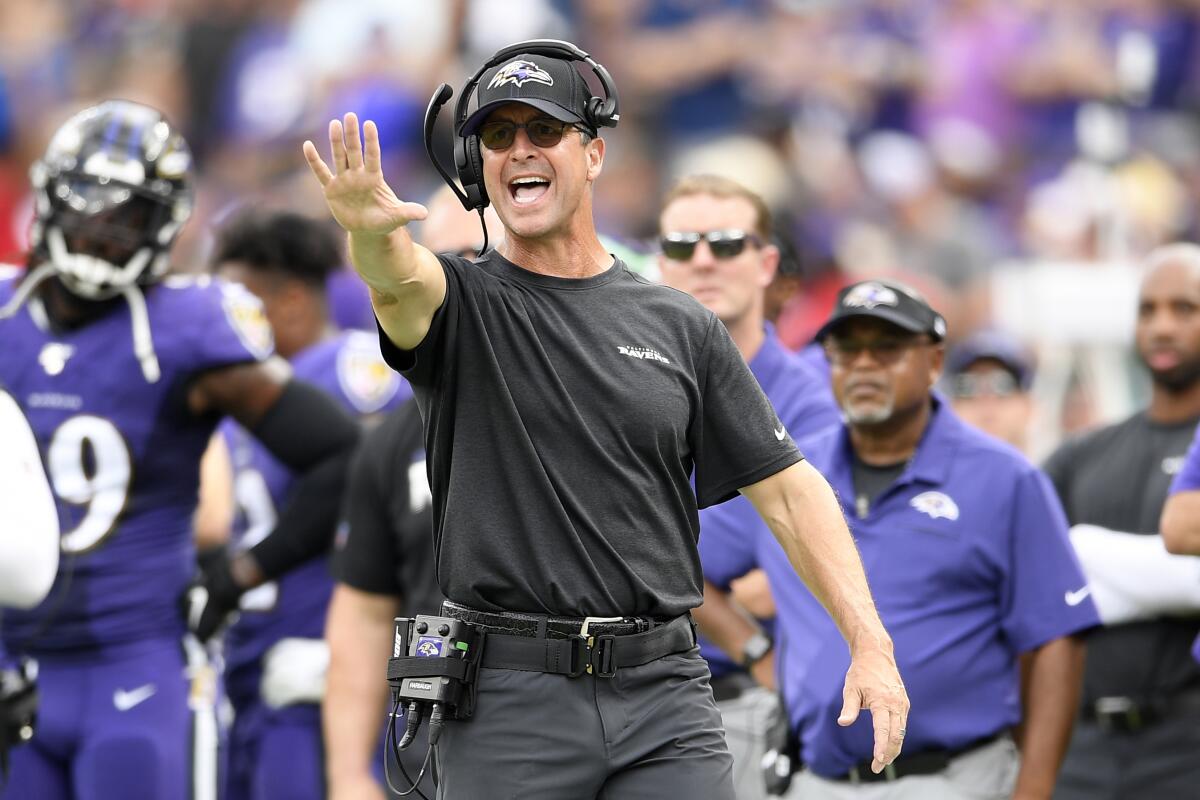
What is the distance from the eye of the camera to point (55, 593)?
231 inches

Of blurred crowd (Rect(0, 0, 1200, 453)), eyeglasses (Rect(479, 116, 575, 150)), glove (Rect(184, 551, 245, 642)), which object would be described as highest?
blurred crowd (Rect(0, 0, 1200, 453))

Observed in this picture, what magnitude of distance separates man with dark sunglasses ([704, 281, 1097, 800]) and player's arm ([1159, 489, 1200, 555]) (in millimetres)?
326

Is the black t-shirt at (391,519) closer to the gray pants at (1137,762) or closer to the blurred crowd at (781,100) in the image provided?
the gray pants at (1137,762)

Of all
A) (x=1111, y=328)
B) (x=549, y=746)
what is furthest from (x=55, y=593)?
(x=1111, y=328)

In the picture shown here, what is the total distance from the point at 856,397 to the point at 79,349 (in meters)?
2.38

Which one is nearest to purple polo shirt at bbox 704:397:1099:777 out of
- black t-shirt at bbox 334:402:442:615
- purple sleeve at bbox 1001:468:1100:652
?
purple sleeve at bbox 1001:468:1100:652

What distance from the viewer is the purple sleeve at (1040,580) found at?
5641mm

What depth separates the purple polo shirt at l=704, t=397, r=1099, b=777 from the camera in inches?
221

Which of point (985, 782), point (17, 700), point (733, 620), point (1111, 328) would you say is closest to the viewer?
point (17, 700)

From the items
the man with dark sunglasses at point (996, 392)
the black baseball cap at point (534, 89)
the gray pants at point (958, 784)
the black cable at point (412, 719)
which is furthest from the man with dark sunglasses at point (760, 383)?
the man with dark sunglasses at point (996, 392)

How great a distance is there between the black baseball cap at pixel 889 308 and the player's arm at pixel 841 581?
5.57ft

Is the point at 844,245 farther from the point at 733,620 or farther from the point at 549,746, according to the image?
the point at 549,746

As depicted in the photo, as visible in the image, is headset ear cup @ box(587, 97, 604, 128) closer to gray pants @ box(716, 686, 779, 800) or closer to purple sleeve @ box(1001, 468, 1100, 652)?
purple sleeve @ box(1001, 468, 1100, 652)

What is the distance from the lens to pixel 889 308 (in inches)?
234
